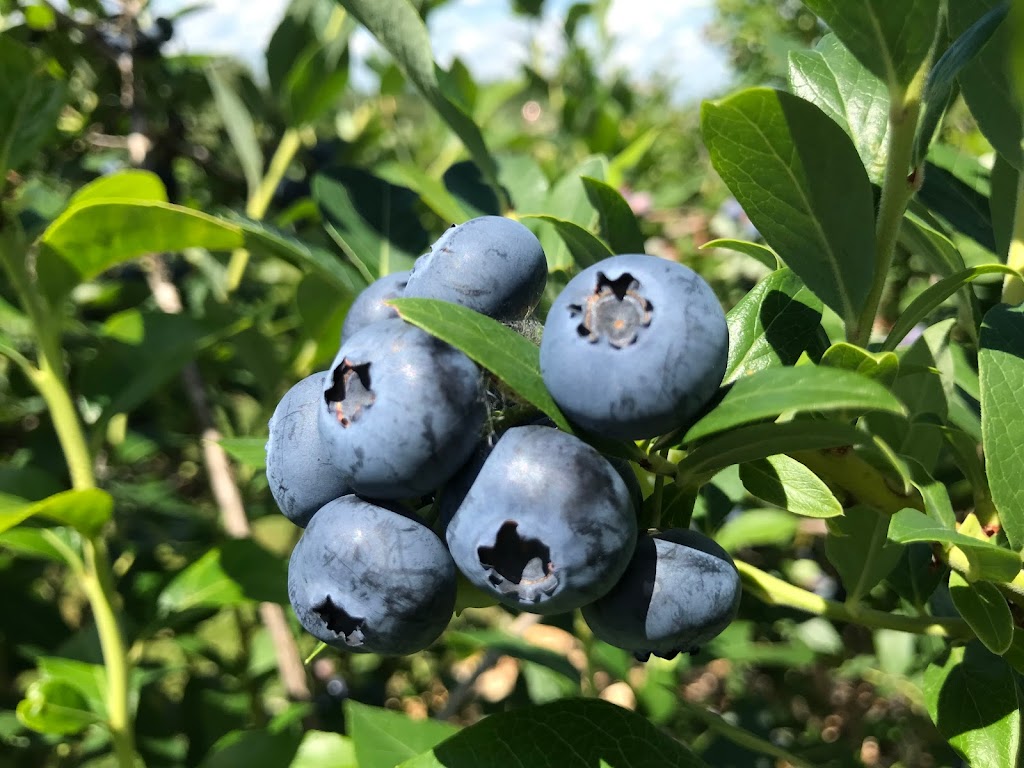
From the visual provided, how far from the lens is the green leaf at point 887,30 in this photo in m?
0.60

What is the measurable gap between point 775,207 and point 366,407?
0.38 m

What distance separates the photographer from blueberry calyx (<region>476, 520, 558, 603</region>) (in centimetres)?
63

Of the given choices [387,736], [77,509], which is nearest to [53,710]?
[77,509]

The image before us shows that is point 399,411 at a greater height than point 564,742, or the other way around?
point 399,411

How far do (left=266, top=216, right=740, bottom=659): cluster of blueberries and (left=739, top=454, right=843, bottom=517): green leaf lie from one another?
66 millimetres

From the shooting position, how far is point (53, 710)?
1.22 m

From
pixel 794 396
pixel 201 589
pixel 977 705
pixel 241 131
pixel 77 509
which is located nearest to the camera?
pixel 794 396

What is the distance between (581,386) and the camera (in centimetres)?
59

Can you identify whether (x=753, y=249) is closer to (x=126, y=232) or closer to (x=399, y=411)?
(x=399, y=411)

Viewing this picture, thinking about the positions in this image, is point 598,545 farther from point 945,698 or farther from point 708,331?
point 945,698

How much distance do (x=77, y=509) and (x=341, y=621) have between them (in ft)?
2.15

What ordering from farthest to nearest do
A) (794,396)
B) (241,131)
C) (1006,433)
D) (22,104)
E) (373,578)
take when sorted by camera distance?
(241,131), (22,104), (1006,433), (373,578), (794,396)

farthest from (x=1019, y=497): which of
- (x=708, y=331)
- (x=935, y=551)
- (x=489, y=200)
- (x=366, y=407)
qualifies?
(x=489, y=200)

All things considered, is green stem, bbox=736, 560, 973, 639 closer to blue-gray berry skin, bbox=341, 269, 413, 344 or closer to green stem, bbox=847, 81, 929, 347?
green stem, bbox=847, 81, 929, 347
